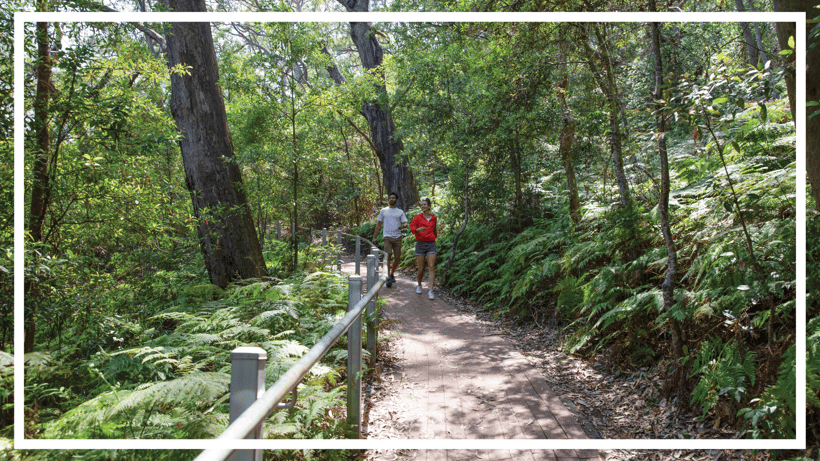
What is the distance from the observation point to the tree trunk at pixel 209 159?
7.44 metres

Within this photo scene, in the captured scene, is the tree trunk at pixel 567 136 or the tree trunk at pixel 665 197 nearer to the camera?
the tree trunk at pixel 665 197

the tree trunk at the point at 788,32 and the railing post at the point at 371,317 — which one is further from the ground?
the tree trunk at the point at 788,32

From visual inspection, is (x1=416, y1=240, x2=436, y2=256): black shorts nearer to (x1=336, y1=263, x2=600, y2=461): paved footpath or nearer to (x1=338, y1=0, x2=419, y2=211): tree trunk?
(x1=336, y1=263, x2=600, y2=461): paved footpath

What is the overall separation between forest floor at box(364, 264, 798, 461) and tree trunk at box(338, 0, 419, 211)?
11566 mm

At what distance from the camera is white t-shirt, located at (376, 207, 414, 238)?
9.47 m

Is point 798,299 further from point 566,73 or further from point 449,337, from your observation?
point 566,73

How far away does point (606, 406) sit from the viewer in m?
4.23

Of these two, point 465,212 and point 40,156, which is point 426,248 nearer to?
point 465,212

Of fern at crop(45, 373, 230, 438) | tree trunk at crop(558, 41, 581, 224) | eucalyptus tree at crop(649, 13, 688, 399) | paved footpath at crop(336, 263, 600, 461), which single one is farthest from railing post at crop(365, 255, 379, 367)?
tree trunk at crop(558, 41, 581, 224)

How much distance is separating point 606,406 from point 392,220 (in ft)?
19.5

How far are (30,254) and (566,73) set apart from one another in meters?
8.33

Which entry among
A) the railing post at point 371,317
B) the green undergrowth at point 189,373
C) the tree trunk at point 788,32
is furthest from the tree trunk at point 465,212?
the tree trunk at point 788,32

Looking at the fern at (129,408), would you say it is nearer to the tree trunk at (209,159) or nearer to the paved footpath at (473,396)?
the paved footpath at (473,396)

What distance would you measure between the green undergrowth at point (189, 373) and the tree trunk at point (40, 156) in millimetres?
606
